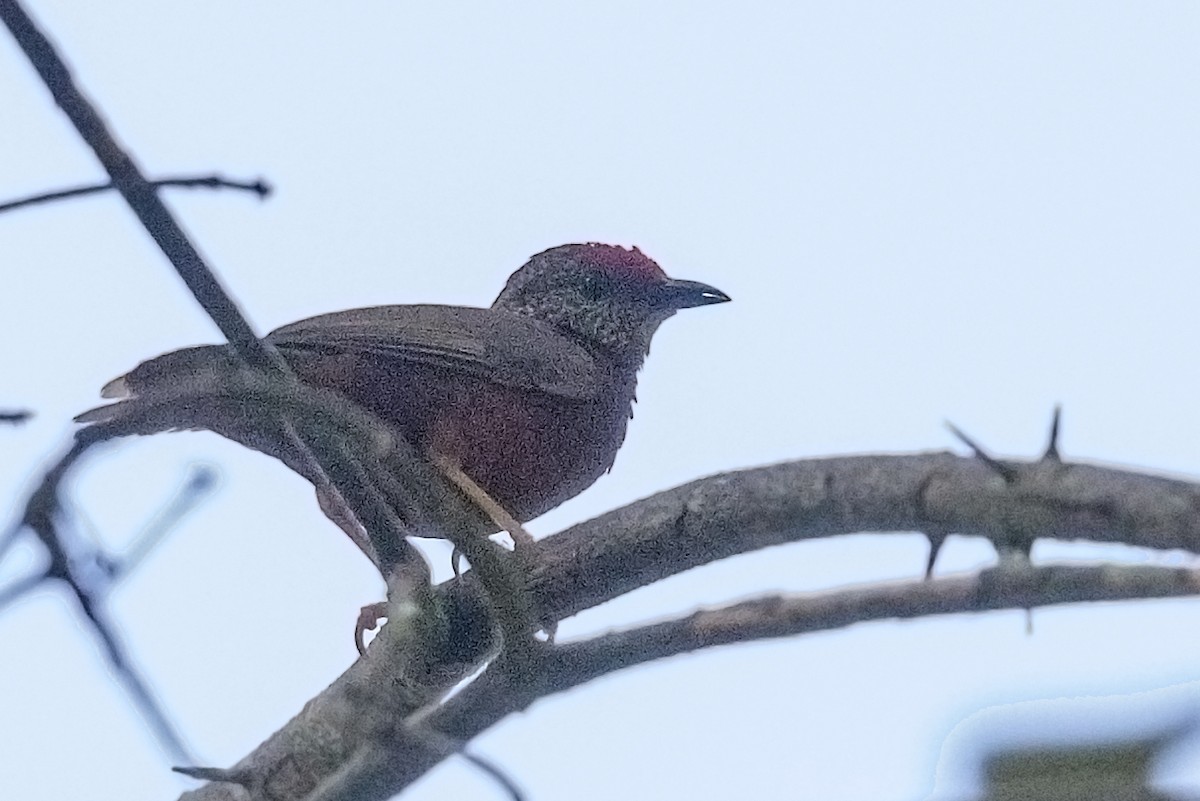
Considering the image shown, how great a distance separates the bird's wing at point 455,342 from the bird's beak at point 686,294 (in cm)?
81

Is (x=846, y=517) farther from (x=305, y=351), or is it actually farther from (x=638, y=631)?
(x=305, y=351)

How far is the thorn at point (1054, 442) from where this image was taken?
2.14m

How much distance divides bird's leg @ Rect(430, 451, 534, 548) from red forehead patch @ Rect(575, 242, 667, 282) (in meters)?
1.69

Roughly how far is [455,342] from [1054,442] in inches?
116

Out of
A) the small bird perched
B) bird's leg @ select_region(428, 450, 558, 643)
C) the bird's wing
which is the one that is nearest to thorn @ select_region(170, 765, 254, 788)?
the small bird perched

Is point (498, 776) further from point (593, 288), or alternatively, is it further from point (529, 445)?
point (593, 288)

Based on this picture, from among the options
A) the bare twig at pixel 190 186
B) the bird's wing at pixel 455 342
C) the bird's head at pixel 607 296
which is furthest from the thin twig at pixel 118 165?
the bird's head at pixel 607 296

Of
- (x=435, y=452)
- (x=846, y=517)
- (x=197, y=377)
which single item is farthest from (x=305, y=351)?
(x=846, y=517)

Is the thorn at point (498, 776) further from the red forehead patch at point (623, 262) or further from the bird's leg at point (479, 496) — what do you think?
the red forehead patch at point (623, 262)

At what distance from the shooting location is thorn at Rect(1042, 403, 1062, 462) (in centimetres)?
214

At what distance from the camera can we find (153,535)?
3.05 meters

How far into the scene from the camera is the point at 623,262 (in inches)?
243

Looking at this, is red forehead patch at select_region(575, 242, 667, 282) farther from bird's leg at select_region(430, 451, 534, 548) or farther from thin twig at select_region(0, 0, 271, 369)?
thin twig at select_region(0, 0, 271, 369)

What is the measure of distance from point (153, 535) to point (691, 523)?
1253mm
